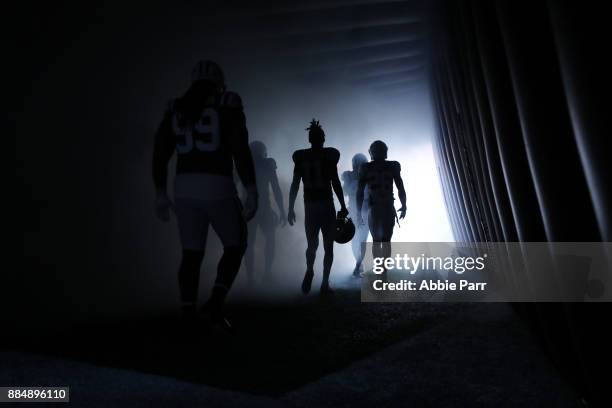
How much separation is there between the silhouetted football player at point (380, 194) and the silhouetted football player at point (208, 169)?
2.68 meters

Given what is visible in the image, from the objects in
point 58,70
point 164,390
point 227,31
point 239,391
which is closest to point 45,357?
point 164,390

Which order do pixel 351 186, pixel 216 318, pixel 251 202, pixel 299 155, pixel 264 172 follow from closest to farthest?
pixel 216 318
pixel 251 202
pixel 299 155
pixel 264 172
pixel 351 186

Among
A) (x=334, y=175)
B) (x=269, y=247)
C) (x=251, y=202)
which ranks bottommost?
(x=251, y=202)

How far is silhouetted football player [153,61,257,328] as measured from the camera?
10.2 ft

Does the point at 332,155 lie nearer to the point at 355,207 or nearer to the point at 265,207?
the point at 265,207

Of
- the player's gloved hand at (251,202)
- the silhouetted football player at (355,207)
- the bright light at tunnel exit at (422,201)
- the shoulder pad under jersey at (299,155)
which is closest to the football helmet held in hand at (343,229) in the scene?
the shoulder pad under jersey at (299,155)

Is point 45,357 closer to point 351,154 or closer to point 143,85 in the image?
point 143,85

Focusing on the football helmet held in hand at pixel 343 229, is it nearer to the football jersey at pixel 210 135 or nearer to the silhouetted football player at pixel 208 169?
the silhouetted football player at pixel 208 169

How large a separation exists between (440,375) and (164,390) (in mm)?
1300

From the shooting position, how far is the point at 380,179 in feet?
18.4

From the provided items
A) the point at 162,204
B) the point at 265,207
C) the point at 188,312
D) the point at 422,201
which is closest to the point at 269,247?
the point at 265,207

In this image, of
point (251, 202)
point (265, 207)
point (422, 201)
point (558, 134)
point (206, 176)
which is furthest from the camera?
point (422, 201)

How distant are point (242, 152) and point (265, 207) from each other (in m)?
3.65

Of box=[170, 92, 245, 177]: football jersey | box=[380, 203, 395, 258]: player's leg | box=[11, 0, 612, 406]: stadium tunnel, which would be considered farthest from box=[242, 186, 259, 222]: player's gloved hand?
box=[380, 203, 395, 258]: player's leg
